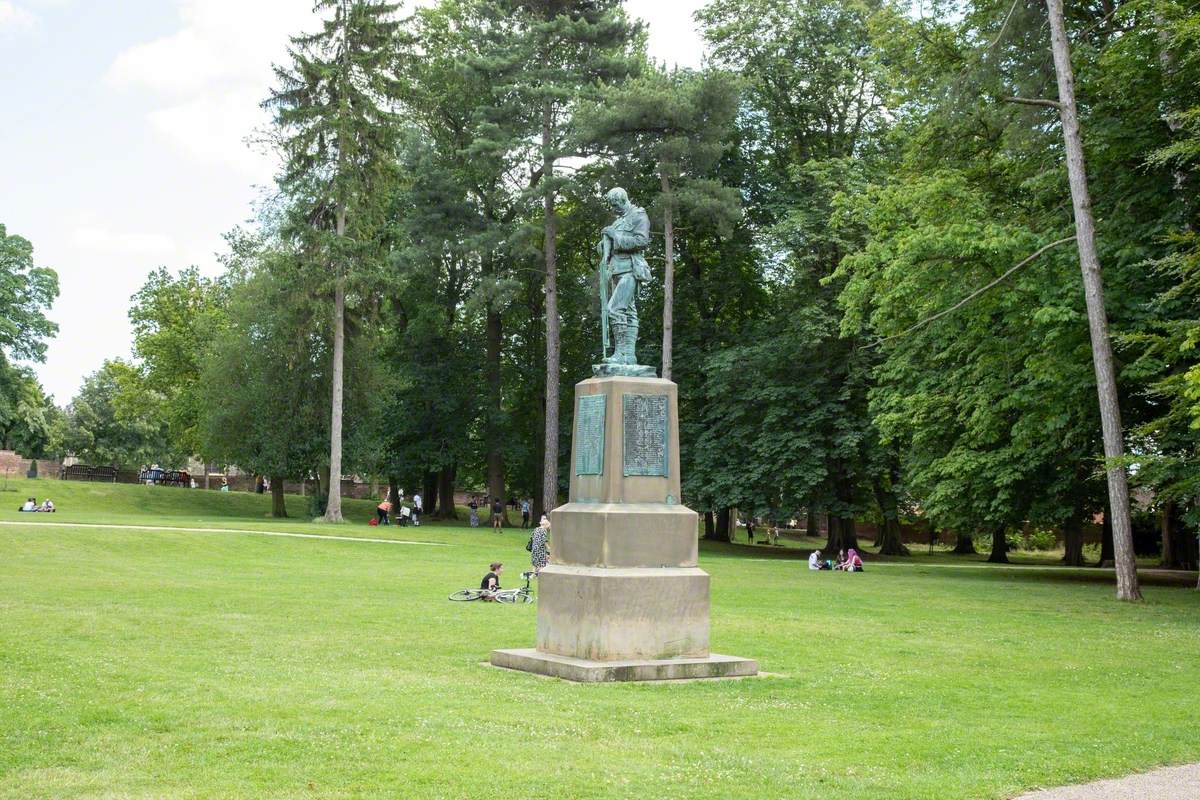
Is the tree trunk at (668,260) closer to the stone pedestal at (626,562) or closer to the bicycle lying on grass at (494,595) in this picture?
the bicycle lying on grass at (494,595)

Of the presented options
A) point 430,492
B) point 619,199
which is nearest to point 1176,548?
point 430,492

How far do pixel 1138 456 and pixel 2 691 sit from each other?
2076cm

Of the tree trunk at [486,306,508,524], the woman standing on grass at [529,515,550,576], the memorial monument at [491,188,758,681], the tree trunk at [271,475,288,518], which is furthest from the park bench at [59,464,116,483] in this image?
the memorial monument at [491,188,758,681]

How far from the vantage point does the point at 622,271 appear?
49.3 ft

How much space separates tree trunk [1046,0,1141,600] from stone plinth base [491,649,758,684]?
13.9 m

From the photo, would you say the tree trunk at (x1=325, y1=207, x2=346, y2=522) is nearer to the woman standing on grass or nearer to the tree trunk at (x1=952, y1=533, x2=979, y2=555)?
the woman standing on grass

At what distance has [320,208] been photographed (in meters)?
50.2

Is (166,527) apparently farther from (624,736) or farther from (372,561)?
(624,736)

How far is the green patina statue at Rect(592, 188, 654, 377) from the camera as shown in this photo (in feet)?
48.6

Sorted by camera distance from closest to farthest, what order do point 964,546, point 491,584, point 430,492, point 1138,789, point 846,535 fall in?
point 1138,789 < point 491,584 < point 846,535 < point 964,546 < point 430,492

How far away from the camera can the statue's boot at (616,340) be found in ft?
48.0

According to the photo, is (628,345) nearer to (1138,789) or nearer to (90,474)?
(1138,789)

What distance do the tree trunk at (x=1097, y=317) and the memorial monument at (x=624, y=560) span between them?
545 inches

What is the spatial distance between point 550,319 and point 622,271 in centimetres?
3197
